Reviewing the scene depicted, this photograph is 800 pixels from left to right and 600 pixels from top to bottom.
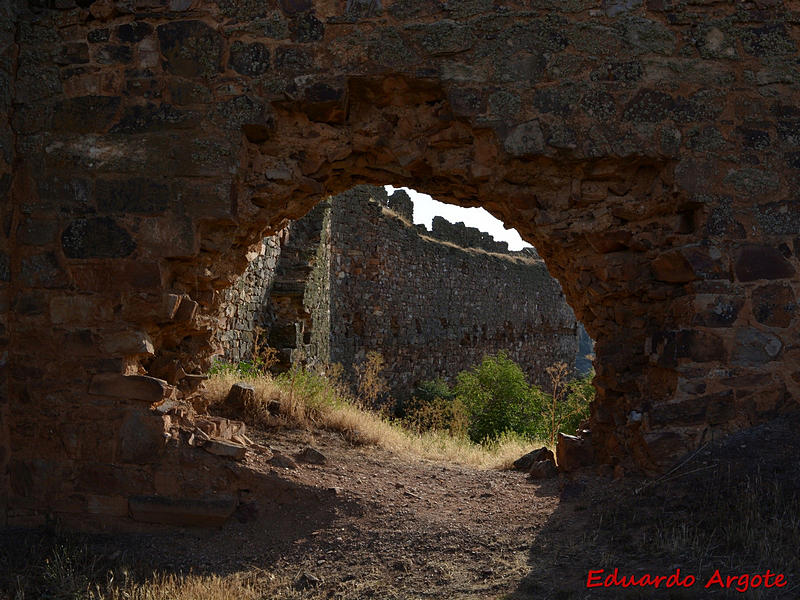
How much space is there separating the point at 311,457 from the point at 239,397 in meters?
1.04

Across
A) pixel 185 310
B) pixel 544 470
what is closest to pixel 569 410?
pixel 544 470

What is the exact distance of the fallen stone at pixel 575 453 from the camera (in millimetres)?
4145

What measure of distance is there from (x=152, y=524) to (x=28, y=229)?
1.88 m

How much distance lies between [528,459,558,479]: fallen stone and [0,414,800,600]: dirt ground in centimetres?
31

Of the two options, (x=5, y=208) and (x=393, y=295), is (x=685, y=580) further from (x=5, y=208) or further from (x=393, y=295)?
(x=393, y=295)

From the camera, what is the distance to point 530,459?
16.6 ft

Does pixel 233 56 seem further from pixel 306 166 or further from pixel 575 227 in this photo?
pixel 575 227

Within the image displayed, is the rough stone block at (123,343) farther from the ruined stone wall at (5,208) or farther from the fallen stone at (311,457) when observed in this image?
the fallen stone at (311,457)

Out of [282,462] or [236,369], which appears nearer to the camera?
[282,462]

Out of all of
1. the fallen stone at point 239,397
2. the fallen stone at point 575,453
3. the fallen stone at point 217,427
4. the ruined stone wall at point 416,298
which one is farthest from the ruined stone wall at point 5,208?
the ruined stone wall at point 416,298

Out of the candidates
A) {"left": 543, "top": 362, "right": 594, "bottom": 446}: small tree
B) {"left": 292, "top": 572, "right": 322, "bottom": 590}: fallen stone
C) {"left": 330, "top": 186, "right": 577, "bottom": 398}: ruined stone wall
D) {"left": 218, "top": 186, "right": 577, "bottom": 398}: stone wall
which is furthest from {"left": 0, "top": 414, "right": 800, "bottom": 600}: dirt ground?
{"left": 330, "top": 186, "right": 577, "bottom": 398}: ruined stone wall

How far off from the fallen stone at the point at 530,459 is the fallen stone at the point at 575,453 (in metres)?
0.58

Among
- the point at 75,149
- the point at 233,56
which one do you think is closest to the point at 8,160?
the point at 75,149

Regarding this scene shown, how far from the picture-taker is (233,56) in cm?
384
